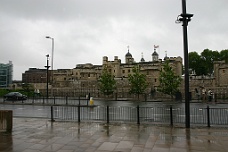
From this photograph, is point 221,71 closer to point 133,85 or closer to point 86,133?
point 133,85

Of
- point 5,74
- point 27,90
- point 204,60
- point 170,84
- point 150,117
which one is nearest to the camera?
point 150,117

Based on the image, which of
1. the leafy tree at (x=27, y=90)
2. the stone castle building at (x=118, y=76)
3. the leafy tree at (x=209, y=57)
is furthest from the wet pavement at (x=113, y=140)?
the leafy tree at (x=209, y=57)

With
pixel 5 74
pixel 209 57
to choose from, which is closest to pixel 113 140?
pixel 209 57

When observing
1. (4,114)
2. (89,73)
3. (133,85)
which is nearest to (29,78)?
(89,73)

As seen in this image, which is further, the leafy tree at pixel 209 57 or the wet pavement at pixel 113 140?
the leafy tree at pixel 209 57

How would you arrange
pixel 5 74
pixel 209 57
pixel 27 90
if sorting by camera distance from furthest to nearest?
1. pixel 5 74
2. pixel 209 57
3. pixel 27 90

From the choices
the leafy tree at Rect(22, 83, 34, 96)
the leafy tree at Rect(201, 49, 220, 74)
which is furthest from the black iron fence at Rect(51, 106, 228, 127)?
the leafy tree at Rect(201, 49, 220, 74)

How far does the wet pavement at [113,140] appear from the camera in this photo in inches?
262

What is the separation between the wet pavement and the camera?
666 cm

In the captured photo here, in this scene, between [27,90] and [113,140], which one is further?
[27,90]

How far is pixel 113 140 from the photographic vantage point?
25.2 ft

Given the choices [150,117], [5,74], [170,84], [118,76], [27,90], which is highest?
[5,74]

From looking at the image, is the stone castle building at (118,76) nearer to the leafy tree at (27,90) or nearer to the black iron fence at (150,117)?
the leafy tree at (27,90)

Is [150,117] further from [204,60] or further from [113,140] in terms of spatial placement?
[204,60]
